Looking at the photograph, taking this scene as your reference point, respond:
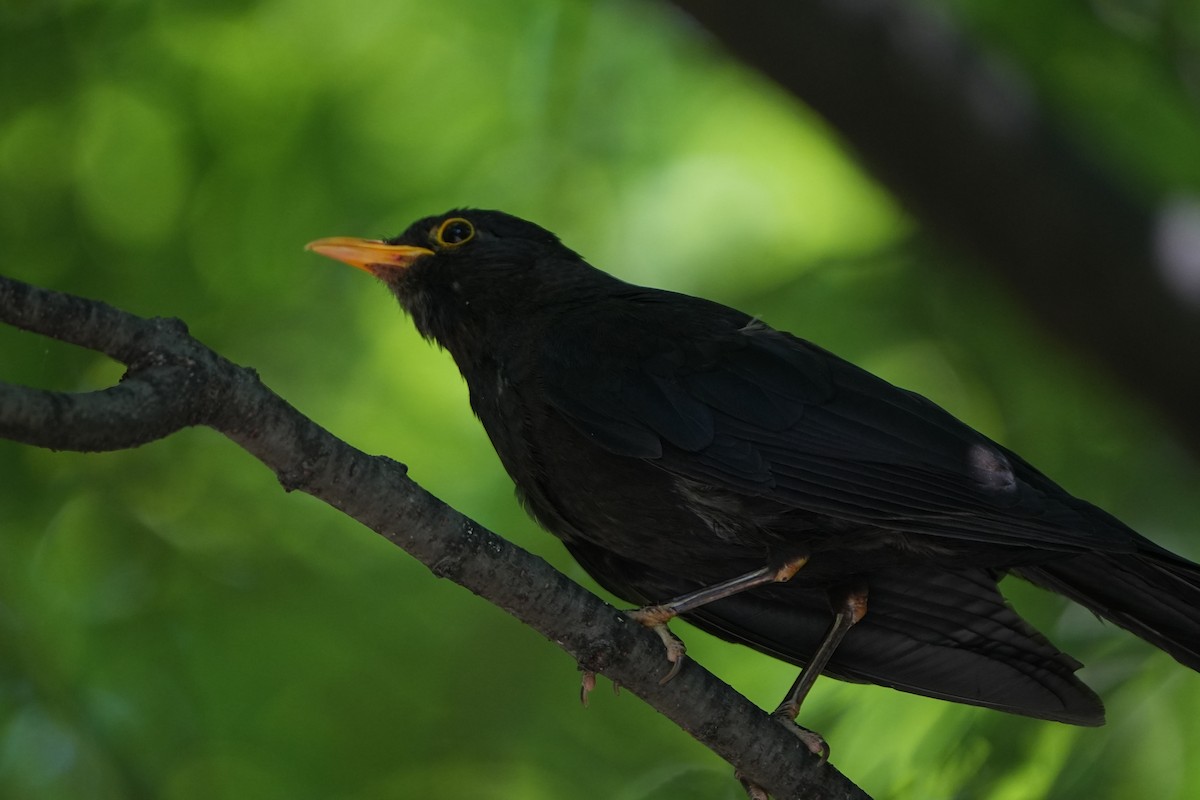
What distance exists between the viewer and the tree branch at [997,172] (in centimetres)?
464

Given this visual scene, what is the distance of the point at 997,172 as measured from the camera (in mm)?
4773

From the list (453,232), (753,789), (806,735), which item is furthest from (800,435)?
(453,232)

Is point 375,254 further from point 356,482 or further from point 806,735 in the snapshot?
point 806,735

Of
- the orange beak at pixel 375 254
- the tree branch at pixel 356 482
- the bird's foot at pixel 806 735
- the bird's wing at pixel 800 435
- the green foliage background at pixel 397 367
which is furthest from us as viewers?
the green foliage background at pixel 397 367

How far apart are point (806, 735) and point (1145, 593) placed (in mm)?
1078

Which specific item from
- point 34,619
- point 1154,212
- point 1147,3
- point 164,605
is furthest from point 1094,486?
point 34,619

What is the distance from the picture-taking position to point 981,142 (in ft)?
15.7

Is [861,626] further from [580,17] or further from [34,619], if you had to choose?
[580,17]

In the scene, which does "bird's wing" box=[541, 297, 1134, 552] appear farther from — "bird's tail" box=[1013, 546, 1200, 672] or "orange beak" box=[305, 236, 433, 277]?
"orange beak" box=[305, 236, 433, 277]

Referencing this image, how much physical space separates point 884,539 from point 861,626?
0.56 m

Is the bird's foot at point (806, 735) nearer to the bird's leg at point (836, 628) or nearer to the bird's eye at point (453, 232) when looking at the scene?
the bird's leg at point (836, 628)

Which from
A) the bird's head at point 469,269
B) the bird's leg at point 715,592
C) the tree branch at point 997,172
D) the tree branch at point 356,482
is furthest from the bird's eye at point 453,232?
the tree branch at point 356,482

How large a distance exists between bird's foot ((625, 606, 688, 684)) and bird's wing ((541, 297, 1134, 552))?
0.38 metres

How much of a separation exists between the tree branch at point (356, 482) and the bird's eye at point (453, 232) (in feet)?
6.45
